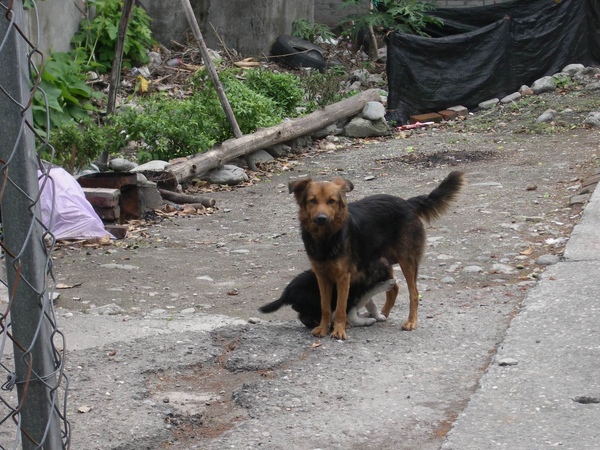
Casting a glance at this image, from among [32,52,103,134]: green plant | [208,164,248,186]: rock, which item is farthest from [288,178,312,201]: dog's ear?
[32,52,103,134]: green plant

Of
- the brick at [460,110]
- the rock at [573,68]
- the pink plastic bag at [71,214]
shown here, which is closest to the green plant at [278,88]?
the brick at [460,110]

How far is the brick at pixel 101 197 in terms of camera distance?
9289mm

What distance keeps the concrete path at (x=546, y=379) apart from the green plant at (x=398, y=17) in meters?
11.9

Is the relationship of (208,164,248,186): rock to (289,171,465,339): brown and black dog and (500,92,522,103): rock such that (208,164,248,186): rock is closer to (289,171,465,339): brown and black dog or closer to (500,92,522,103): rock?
(289,171,465,339): brown and black dog

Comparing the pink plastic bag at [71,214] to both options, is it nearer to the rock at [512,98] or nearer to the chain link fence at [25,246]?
the chain link fence at [25,246]

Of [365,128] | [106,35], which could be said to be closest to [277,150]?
[365,128]

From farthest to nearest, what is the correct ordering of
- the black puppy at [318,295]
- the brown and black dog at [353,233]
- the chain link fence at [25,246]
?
1. the black puppy at [318,295]
2. the brown and black dog at [353,233]
3. the chain link fence at [25,246]

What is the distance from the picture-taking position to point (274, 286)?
289 inches

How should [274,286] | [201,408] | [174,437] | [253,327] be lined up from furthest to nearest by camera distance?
[274,286]
[253,327]
[201,408]
[174,437]

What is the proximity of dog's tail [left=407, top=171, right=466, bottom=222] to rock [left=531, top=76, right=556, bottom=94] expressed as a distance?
10370 mm

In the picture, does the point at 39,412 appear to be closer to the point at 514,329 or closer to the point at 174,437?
the point at 174,437

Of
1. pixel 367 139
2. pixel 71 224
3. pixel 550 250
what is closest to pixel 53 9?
pixel 367 139

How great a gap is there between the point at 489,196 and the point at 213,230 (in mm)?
3151

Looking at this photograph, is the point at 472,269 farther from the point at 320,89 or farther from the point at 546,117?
the point at 320,89
